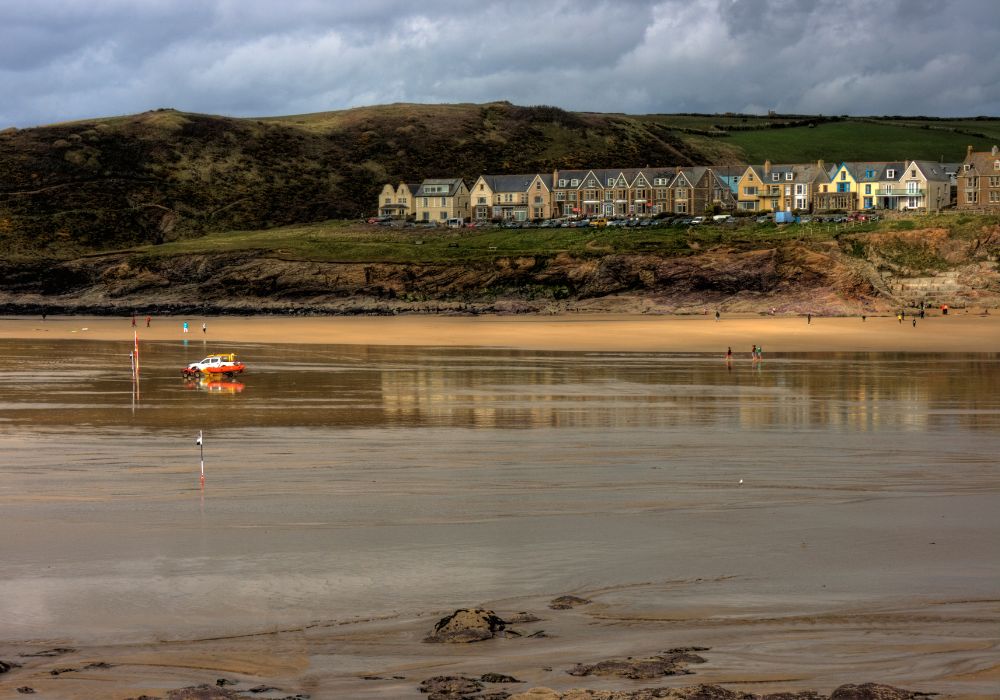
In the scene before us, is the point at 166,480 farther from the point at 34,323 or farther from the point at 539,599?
the point at 34,323

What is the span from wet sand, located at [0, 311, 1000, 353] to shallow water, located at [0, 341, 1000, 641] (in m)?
21.7

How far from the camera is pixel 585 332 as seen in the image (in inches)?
2921

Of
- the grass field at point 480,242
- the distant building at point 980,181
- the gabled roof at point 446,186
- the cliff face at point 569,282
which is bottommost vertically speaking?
the cliff face at point 569,282

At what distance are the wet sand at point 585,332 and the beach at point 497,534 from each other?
2080cm

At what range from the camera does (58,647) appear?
13.7 metres

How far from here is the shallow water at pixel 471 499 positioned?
16.1m

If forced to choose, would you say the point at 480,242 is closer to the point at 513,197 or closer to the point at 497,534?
the point at 513,197

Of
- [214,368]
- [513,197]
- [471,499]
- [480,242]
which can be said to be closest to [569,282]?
[480,242]

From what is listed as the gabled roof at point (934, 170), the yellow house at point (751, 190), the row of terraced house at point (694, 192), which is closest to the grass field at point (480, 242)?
the row of terraced house at point (694, 192)

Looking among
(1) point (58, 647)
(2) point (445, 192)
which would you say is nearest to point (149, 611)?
(1) point (58, 647)

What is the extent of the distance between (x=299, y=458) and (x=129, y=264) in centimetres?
9275

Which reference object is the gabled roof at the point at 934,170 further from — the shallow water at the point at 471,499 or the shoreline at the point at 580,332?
the shallow water at the point at 471,499

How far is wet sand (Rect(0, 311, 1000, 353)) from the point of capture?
211 feet

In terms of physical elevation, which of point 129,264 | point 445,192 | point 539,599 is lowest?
point 539,599
